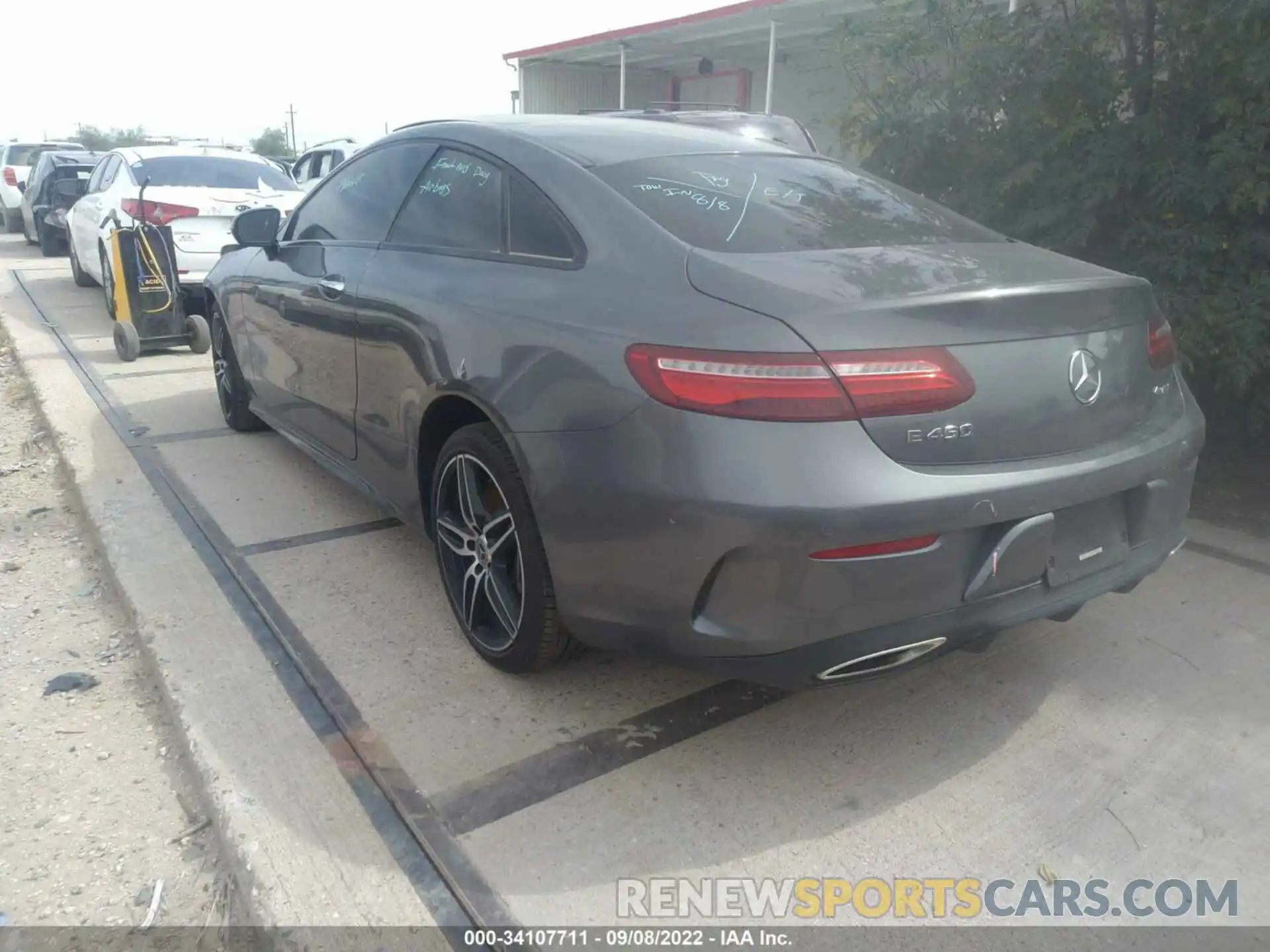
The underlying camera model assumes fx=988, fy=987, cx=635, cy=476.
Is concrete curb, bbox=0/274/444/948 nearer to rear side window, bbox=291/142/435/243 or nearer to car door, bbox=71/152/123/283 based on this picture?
rear side window, bbox=291/142/435/243

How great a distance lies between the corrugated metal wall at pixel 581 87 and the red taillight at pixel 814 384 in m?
17.4

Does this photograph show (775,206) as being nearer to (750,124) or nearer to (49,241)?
(750,124)

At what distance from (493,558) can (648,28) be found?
13572mm

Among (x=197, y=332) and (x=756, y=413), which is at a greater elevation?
(x=756, y=413)

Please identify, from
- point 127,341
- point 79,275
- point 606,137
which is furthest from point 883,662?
point 79,275

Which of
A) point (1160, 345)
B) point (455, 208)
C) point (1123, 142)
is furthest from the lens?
point (1123, 142)

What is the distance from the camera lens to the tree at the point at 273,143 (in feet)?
205

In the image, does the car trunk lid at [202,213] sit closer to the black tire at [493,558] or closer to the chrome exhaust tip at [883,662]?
the black tire at [493,558]

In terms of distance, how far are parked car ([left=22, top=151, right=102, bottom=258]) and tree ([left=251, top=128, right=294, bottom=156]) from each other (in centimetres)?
4807

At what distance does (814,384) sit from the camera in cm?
216

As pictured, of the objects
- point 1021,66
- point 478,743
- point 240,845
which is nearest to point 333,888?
point 240,845

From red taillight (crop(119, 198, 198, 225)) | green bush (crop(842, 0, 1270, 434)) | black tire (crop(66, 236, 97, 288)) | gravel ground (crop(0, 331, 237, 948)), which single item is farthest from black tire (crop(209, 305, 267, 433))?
black tire (crop(66, 236, 97, 288))

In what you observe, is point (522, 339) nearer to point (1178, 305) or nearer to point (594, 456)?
point (594, 456)

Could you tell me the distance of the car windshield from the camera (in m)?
7.48
